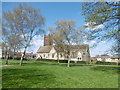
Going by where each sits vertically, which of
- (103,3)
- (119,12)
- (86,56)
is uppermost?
(103,3)

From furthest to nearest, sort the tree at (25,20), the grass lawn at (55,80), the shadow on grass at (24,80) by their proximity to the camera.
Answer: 1. the tree at (25,20)
2. the grass lawn at (55,80)
3. the shadow on grass at (24,80)

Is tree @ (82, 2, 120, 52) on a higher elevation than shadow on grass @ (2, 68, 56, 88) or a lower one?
higher

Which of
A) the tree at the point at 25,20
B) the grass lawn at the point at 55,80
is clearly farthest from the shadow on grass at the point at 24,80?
the tree at the point at 25,20

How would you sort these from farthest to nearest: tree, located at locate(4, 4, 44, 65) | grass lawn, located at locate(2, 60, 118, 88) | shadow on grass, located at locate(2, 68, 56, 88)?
tree, located at locate(4, 4, 44, 65) < grass lawn, located at locate(2, 60, 118, 88) < shadow on grass, located at locate(2, 68, 56, 88)

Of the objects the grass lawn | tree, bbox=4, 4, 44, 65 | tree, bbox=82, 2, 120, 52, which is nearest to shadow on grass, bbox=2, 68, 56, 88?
the grass lawn

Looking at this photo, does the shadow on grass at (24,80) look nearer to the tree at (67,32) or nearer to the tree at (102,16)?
the tree at (102,16)

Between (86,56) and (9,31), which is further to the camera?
(86,56)

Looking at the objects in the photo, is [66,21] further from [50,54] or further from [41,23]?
[50,54]

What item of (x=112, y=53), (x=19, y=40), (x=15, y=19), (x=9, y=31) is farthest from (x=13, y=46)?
(x=112, y=53)

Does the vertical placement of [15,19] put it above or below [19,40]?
above

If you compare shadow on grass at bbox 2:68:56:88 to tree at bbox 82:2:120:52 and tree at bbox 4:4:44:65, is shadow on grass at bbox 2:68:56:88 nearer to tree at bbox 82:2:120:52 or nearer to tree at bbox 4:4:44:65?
tree at bbox 82:2:120:52

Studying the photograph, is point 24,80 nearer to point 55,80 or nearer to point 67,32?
point 55,80

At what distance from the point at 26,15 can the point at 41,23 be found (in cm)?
346

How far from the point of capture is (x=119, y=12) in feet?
30.8
